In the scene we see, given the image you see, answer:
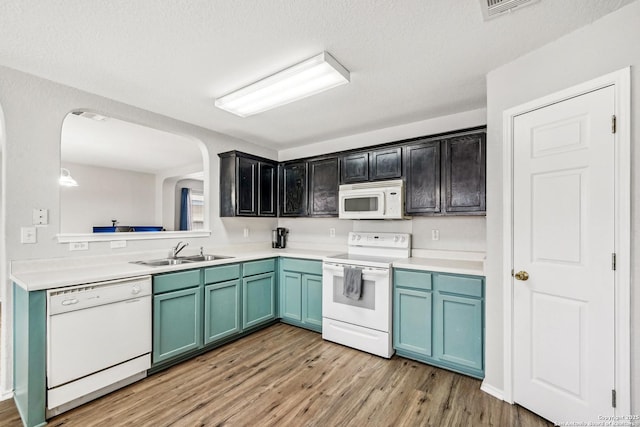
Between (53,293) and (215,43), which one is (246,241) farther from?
(215,43)

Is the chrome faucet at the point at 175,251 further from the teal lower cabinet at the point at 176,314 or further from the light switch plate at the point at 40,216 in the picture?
the light switch plate at the point at 40,216

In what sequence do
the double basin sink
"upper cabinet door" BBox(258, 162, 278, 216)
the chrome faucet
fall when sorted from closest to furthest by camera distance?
the double basin sink, the chrome faucet, "upper cabinet door" BBox(258, 162, 278, 216)

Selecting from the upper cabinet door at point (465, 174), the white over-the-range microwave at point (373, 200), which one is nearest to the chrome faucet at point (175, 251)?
the white over-the-range microwave at point (373, 200)

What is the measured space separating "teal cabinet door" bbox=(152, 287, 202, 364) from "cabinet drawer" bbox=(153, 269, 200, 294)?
0.04 m

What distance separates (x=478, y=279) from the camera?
2344 millimetres

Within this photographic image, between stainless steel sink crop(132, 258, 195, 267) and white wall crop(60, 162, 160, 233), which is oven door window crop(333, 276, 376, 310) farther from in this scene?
white wall crop(60, 162, 160, 233)

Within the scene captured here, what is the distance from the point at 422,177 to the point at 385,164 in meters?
0.44

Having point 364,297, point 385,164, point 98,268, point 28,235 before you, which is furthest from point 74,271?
point 385,164

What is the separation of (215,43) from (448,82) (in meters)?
1.79

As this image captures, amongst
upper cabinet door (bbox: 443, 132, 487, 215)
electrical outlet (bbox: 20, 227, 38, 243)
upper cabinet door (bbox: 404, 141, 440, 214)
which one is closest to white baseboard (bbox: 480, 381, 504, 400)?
upper cabinet door (bbox: 443, 132, 487, 215)

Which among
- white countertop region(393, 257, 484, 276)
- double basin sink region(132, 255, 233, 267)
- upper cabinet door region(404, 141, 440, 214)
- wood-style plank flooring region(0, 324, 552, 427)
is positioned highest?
upper cabinet door region(404, 141, 440, 214)

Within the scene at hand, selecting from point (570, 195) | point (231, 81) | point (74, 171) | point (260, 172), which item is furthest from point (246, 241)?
point (74, 171)

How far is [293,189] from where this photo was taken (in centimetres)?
404

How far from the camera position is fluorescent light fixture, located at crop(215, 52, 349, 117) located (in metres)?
2.02
